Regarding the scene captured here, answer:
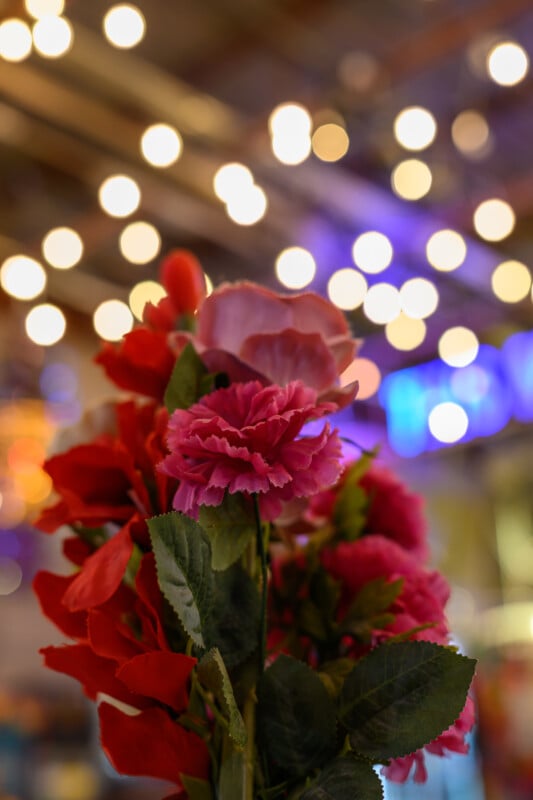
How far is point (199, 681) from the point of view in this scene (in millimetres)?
688

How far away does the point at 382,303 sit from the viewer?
5.32m

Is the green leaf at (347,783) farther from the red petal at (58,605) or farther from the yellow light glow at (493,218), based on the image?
the yellow light glow at (493,218)

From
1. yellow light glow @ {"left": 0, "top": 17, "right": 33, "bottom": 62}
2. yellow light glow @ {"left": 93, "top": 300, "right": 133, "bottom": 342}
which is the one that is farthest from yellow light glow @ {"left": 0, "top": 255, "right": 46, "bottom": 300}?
yellow light glow @ {"left": 0, "top": 17, "right": 33, "bottom": 62}

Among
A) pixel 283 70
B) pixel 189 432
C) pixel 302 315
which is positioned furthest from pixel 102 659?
pixel 283 70

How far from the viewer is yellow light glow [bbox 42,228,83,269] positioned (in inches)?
173

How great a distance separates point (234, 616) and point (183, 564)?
0.32 feet

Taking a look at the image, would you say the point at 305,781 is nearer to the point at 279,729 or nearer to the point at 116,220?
the point at 279,729

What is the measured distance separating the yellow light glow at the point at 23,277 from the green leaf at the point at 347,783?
4.00 m

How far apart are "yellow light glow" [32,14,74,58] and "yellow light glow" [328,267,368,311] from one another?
243 cm

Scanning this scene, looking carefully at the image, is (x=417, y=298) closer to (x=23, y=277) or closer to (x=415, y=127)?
(x=415, y=127)

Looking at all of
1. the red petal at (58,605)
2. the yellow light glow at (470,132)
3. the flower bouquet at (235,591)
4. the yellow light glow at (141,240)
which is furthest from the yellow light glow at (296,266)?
the red petal at (58,605)

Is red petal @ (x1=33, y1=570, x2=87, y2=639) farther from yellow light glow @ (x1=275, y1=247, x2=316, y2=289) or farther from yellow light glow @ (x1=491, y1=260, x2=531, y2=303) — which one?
yellow light glow @ (x1=491, y1=260, x2=531, y2=303)

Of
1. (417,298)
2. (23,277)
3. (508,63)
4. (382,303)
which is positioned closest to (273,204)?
(382,303)

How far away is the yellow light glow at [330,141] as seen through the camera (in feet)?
14.8
